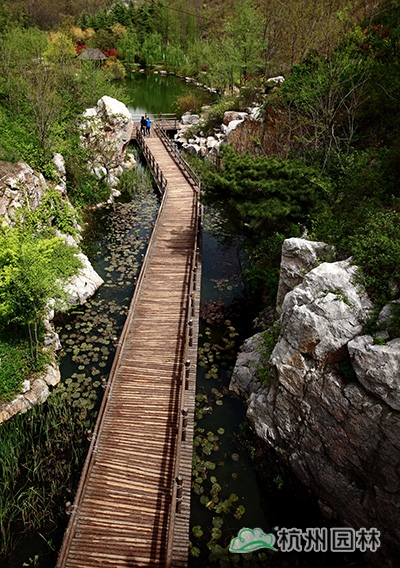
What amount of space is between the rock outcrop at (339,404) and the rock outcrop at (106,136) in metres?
22.2

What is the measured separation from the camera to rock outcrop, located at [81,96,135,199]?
93.1 feet

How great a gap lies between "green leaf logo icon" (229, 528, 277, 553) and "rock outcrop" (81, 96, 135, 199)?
2472 centimetres

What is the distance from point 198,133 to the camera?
40.4 meters

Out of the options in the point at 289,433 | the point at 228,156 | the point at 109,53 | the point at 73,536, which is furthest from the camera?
the point at 109,53

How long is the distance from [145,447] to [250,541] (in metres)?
3.95

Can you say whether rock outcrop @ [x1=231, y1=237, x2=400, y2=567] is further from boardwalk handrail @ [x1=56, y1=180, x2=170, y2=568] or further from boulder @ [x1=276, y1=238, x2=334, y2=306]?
boardwalk handrail @ [x1=56, y1=180, x2=170, y2=568]

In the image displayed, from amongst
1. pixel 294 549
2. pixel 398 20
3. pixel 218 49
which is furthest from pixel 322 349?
pixel 218 49

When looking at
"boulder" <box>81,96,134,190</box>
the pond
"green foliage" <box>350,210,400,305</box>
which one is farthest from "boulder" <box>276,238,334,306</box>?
"boulder" <box>81,96,134,190</box>

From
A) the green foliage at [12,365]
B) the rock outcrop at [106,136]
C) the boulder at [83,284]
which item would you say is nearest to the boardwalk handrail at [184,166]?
the rock outcrop at [106,136]

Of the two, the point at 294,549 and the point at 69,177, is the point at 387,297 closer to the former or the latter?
the point at 294,549

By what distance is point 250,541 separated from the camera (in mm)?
10422

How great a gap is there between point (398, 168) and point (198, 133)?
1143 inches

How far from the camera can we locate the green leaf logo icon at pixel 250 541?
10273mm

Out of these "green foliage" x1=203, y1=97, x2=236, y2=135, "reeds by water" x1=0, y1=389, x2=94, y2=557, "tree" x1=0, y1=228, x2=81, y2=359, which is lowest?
"reeds by water" x1=0, y1=389, x2=94, y2=557
